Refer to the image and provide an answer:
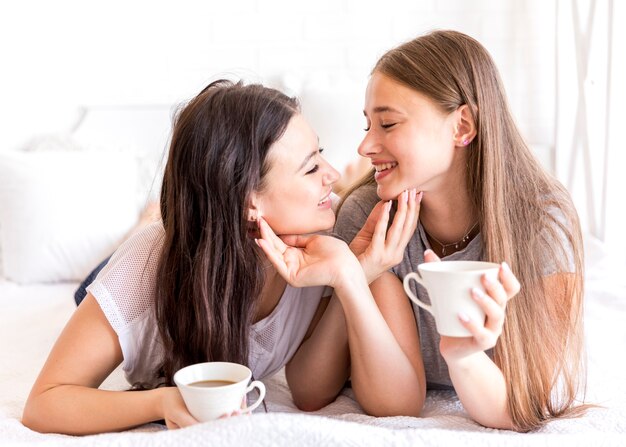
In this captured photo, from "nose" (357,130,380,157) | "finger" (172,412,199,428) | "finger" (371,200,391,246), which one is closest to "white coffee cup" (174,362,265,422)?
"finger" (172,412,199,428)

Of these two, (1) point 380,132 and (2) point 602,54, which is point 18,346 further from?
(2) point 602,54

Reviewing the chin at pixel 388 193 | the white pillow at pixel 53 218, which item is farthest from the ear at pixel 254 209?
the white pillow at pixel 53 218

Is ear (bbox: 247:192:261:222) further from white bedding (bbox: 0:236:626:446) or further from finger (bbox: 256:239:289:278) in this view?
white bedding (bbox: 0:236:626:446)

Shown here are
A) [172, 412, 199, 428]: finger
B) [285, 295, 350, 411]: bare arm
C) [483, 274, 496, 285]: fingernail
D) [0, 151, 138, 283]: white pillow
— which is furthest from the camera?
[0, 151, 138, 283]: white pillow

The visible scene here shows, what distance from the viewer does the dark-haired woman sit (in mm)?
1199

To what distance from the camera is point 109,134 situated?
2957mm

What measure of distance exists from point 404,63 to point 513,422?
628mm

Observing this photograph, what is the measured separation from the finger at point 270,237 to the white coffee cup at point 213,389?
0.25 metres

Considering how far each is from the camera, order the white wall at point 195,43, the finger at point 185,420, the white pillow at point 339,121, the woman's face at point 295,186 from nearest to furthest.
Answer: the finger at point 185,420, the woman's face at point 295,186, the white pillow at point 339,121, the white wall at point 195,43

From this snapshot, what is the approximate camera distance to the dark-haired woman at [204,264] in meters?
1.20

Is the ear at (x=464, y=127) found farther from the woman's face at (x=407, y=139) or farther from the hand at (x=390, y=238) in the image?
the hand at (x=390, y=238)

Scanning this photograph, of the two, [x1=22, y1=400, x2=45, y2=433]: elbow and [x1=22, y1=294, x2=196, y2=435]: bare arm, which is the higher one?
[x1=22, y1=294, x2=196, y2=435]: bare arm

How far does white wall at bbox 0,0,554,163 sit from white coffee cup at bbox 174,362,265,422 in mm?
1984

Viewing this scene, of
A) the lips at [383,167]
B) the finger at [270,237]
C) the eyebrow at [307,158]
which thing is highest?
the eyebrow at [307,158]
